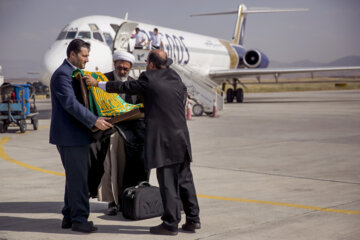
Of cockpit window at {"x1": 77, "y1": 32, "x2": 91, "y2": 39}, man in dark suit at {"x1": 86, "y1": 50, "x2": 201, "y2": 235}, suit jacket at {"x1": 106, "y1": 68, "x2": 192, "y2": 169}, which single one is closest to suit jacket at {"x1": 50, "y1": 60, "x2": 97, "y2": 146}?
man in dark suit at {"x1": 86, "y1": 50, "x2": 201, "y2": 235}

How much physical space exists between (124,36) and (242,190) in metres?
14.0

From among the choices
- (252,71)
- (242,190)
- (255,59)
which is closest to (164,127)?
(242,190)

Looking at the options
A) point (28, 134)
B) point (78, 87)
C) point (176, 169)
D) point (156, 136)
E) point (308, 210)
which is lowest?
point (28, 134)

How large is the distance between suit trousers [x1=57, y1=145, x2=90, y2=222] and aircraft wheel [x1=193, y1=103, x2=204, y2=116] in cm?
1656

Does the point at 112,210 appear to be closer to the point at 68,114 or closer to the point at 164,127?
the point at 68,114

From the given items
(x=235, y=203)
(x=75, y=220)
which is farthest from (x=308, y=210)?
(x=75, y=220)

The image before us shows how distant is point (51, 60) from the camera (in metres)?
17.5

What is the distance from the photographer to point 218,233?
4.82 meters

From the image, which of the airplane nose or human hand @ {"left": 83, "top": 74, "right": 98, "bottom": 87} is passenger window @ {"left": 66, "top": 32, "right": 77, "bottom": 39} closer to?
the airplane nose

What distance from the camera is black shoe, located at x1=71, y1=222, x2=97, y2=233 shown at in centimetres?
489

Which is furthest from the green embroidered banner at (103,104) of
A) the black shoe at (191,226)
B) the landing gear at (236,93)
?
the landing gear at (236,93)

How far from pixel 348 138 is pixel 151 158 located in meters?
9.18

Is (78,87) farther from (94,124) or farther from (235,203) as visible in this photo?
(235,203)

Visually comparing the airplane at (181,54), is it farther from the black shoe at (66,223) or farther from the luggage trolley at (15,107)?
the black shoe at (66,223)
